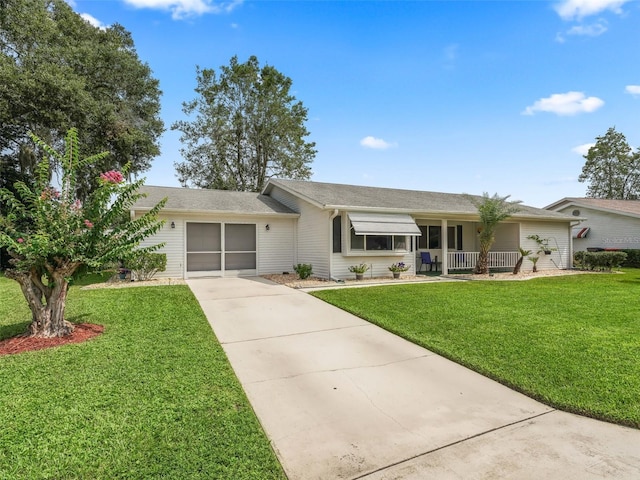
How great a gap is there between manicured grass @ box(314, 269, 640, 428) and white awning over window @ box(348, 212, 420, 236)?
2.55 metres

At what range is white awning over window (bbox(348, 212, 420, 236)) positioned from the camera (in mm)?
12805

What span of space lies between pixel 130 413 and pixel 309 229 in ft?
37.2

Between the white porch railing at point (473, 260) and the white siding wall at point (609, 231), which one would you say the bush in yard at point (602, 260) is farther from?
the white siding wall at point (609, 231)

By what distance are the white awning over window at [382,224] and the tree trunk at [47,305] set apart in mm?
8953

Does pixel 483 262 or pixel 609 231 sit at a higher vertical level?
pixel 609 231

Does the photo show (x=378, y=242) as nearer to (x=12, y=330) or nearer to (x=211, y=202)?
(x=211, y=202)

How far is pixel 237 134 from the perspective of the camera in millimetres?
32781

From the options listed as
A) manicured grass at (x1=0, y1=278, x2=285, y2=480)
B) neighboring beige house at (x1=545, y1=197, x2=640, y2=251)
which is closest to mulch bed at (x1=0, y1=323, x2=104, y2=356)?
manicured grass at (x1=0, y1=278, x2=285, y2=480)

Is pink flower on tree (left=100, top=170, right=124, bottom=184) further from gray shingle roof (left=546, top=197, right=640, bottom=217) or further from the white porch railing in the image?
gray shingle roof (left=546, top=197, right=640, bottom=217)

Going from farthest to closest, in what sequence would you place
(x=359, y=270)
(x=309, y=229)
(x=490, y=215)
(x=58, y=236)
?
(x=490, y=215)
(x=309, y=229)
(x=359, y=270)
(x=58, y=236)

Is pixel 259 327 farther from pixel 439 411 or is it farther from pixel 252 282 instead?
pixel 252 282

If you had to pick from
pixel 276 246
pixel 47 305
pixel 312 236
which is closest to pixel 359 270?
pixel 312 236

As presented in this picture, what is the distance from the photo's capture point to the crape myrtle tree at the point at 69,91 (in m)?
19.1

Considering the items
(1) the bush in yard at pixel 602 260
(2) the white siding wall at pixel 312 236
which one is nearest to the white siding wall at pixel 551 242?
(1) the bush in yard at pixel 602 260
